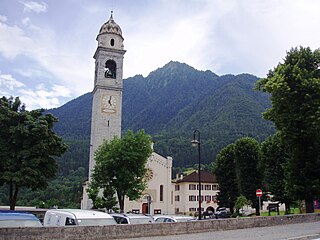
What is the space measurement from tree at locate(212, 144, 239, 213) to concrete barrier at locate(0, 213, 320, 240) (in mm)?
33789

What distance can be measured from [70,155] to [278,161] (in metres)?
106

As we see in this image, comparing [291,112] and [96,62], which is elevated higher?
[96,62]

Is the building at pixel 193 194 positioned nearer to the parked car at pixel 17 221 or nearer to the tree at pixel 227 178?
the tree at pixel 227 178

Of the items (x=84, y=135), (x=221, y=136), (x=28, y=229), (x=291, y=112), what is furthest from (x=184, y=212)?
(x=84, y=135)

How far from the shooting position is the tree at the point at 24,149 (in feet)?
96.1

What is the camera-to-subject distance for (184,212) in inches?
2776

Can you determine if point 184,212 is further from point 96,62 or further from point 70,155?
point 70,155

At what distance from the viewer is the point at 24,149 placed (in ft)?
98.5

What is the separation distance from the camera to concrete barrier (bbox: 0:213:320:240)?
12.2 m

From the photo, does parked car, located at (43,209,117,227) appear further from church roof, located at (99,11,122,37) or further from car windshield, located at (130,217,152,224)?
church roof, located at (99,11,122,37)

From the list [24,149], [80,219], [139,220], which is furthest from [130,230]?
[24,149]

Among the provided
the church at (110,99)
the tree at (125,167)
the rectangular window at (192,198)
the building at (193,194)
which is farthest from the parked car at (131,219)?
the rectangular window at (192,198)

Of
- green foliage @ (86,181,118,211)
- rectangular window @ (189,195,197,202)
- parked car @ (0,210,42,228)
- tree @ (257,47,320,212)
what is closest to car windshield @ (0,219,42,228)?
parked car @ (0,210,42,228)

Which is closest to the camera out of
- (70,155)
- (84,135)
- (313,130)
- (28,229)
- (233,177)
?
(28,229)
